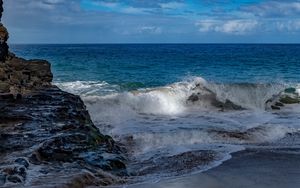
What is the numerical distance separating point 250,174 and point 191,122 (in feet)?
22.9

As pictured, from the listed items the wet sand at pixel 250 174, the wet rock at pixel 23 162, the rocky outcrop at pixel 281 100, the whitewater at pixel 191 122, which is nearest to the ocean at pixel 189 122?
the whitewater at pixel 191 122

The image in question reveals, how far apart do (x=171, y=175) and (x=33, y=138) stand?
2.61m

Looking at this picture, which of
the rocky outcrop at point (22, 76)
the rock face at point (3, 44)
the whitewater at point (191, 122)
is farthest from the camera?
the rock face at point (3, 44)

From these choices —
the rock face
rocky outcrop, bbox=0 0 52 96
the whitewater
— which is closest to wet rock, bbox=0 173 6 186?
the whitewater

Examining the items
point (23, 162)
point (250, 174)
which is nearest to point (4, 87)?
point (23, 162)

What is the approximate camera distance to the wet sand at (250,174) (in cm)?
750

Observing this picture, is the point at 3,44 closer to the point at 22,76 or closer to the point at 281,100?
the point at 22,76

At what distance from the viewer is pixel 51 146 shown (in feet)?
27.6

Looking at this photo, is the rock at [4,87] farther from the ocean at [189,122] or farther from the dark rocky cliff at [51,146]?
the ocean at [189,122]

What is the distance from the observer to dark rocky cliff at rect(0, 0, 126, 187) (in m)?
7.07

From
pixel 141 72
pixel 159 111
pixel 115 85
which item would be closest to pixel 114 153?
pixel 159 111

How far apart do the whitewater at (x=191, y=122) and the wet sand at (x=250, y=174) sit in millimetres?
350

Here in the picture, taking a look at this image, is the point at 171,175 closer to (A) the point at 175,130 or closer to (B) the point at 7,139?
(B) the point at 7,139

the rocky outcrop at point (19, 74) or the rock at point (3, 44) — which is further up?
the rock at point (3, 44)
